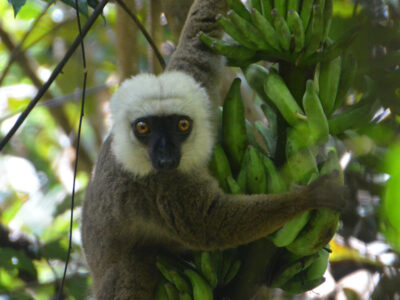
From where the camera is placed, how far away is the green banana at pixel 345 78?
2.23 meters

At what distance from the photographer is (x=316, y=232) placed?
226cm

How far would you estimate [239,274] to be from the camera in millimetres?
2621

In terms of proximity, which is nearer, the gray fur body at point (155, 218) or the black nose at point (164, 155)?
the gray fur body at point (155, 218)

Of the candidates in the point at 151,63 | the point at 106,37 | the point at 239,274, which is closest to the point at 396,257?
the point at 239,274

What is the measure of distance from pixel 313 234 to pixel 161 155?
3.20 ft

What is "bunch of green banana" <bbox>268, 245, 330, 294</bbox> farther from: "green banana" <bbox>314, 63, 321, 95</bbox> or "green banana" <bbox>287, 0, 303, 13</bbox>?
"green banana" <bbox>287, 0, 303, 13</bbox>

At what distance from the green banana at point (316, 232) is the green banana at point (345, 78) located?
1.75 feet

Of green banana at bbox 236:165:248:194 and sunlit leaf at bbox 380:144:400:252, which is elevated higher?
sunlit leaf at bbox 380:144:400:252

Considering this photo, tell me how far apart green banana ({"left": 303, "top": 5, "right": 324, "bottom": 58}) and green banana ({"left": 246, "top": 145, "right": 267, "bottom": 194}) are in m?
0.54

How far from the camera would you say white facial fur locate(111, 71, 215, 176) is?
2.95 metres

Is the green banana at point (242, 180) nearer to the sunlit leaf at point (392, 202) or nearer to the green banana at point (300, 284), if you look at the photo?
the green banana at point (300, 284)

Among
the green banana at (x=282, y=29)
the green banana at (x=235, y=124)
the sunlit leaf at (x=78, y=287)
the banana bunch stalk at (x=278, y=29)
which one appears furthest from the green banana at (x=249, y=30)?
the sunlit leaf at (x=78, y=287)

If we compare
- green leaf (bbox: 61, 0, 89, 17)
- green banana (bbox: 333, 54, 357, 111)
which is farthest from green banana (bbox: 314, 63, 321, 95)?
green leaf (bbox: 61, 0, 89, 17)

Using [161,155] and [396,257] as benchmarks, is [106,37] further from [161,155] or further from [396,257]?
[396,257]
